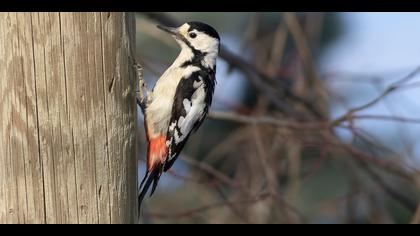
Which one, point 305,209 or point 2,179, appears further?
point 305,209

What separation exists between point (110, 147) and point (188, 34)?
1752mm

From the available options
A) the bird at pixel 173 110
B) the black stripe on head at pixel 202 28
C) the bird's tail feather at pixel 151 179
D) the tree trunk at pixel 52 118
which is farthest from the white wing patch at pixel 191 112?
the tree trunk at pixel 52 118

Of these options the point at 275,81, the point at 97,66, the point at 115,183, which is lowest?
the point at 275,81

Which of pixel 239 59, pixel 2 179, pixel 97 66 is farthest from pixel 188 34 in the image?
pixel 2 179

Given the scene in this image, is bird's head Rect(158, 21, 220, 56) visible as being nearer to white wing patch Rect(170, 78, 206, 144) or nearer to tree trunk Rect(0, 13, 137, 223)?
white wing patch Rect(170, 78, 206, 144)

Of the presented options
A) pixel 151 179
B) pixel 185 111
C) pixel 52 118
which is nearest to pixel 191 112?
pixel 185 111

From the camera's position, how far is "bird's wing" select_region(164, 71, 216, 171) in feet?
13.3

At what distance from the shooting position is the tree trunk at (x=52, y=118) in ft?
8.50

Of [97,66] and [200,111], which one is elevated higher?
[97,66]

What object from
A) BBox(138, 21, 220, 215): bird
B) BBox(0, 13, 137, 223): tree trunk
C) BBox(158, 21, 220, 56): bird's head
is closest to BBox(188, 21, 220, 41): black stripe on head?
BBox(158, 21, 220, 56): bird's head

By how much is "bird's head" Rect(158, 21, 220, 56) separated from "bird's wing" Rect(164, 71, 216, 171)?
0.21 m

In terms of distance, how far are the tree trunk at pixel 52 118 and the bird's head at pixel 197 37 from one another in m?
1.66

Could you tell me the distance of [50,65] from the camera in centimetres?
260
